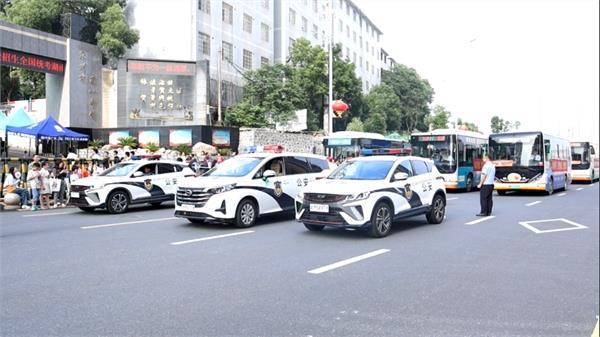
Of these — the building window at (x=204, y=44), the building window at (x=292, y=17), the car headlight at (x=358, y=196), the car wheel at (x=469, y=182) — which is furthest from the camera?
the building window at (x=292, y=17)

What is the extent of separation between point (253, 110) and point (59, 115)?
13.5 m

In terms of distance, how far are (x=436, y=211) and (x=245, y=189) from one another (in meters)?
4.59

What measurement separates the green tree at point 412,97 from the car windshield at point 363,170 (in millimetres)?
57693

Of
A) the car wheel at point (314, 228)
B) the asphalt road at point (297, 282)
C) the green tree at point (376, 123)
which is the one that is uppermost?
the green tree at point (376, 123)

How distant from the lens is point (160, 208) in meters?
17.2

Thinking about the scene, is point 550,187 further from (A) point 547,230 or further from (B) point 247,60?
(B) point 247,60

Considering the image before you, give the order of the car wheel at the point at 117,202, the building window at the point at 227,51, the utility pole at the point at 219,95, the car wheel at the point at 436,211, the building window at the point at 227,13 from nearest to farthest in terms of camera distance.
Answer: the car wheel at the point at 436,211 < the car wheel at the point at 117,202 < the utility pole at the point at 219,95 < the building window at the point at 227,51 < the building window at the point at 227,13

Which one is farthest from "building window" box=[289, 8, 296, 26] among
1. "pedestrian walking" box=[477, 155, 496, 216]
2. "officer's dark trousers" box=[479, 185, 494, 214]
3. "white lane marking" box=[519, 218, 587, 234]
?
"white lane marking" box=[519, 218, 587, 234]

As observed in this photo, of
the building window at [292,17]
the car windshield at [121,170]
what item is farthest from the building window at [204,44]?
the car windshield at [121,170]

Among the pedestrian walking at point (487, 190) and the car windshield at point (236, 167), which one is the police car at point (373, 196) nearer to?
the pedestrian walking at point (487, 190)

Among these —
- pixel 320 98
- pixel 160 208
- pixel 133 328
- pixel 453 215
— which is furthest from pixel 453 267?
pixel 320 98

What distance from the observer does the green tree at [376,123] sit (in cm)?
5478

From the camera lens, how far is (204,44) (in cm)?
3881

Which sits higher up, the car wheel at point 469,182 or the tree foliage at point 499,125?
the tree foliage at point 499,125
